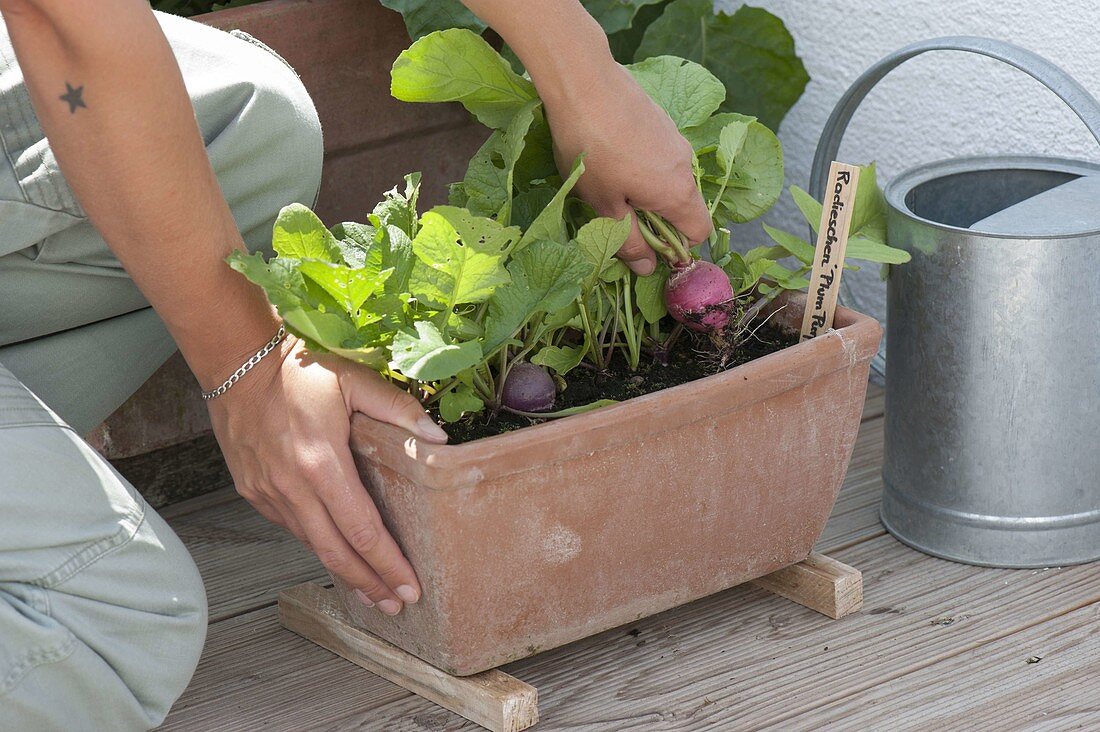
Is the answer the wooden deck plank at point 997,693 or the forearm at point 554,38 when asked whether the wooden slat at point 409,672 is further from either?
the forearm at point 554,38

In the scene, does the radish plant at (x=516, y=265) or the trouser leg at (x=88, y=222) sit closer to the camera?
the radish plant at (x=516, y=265)

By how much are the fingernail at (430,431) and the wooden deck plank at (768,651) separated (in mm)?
252

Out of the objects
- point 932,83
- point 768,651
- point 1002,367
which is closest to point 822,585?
point 768,651

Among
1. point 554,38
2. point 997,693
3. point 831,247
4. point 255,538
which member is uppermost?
point 554,38

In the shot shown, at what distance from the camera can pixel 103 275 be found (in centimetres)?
111

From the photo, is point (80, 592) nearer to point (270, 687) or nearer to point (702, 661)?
point (270, 687)

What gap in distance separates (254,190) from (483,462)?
423 millimetres

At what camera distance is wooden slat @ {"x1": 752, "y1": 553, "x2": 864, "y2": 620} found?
111cm

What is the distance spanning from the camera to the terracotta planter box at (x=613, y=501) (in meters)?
0.92

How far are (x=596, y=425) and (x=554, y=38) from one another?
0.30 m

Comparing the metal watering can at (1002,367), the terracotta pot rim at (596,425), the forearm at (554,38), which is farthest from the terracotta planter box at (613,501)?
the forearm at (554,38)

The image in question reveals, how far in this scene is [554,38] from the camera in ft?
3.21

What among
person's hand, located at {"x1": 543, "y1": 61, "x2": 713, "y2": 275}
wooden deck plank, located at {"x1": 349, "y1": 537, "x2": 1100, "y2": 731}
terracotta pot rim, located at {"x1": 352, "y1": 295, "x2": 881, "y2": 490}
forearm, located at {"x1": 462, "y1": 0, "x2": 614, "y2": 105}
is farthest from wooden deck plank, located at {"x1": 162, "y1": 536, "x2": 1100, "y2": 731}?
forearm, located at {"x1": 462, "y1": 0, "x2": 614, "y2": 105}

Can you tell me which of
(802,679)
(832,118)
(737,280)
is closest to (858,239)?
(737,280)
